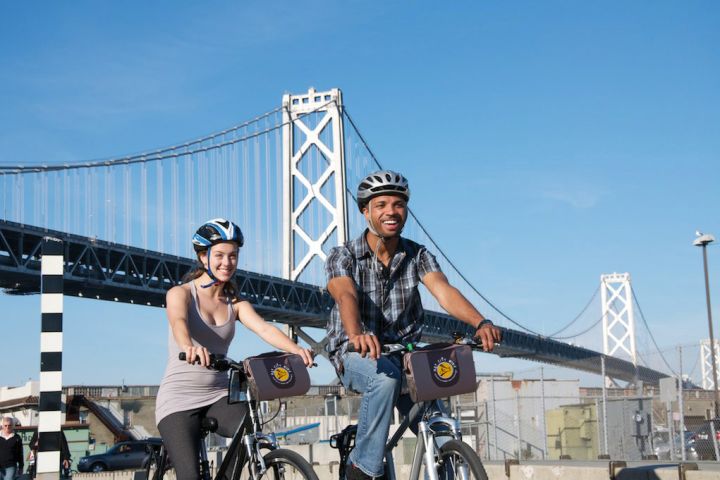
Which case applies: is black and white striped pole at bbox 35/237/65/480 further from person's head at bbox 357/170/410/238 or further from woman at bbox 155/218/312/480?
person's head at bbox 357/170/410/238

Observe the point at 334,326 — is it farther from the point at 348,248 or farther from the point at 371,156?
the point at 371,156

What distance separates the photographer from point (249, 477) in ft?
13.3

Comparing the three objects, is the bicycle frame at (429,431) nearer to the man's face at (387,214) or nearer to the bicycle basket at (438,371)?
the bicycle basket at (438,371)

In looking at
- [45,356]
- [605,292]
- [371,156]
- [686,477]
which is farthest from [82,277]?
[605,292]

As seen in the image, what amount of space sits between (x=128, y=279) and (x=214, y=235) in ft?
131

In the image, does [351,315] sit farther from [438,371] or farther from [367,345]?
[438,371]

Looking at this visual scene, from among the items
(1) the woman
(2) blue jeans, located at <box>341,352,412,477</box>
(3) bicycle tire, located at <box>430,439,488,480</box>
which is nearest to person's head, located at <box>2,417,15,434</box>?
(1) the woman

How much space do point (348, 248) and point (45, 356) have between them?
3080 mm

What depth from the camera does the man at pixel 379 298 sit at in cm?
392

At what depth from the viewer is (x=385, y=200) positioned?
13.8 ft

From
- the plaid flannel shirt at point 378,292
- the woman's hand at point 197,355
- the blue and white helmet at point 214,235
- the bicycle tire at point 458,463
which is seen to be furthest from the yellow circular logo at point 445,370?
the blue and white helmet at point 214,235

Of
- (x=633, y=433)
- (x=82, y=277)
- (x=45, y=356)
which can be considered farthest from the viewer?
(x=82, y=277)

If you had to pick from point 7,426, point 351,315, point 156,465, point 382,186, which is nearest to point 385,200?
point 382,186

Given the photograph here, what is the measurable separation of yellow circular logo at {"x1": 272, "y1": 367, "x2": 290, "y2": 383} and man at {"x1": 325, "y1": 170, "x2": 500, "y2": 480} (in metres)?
0.21
